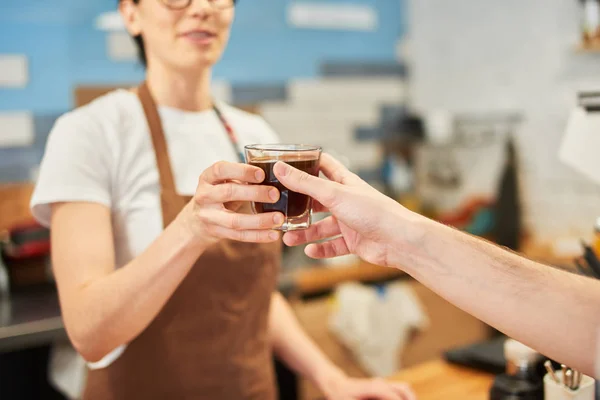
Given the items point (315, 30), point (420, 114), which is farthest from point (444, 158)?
point (315, 30)

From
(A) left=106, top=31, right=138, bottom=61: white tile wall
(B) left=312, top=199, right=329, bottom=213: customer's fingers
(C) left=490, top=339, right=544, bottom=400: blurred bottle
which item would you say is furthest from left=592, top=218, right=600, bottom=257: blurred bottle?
(A) left=106, top=31, right=138, bottom=61: white tile wall

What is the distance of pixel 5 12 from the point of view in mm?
2863

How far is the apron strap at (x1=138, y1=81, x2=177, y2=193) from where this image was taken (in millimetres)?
1444

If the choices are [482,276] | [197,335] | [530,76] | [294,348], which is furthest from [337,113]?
[482,276]

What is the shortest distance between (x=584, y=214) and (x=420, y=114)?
50.8 inches

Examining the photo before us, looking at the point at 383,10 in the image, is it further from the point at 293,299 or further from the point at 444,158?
the point at 293,299

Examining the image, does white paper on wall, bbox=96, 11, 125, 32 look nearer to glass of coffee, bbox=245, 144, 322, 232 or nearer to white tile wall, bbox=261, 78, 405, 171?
white tile wall, bbox=261, 78, 405, 171

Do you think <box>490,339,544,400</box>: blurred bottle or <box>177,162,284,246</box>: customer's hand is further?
<box>490,339,544,400</box>: blurred bottle

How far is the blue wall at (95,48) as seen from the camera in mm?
2924

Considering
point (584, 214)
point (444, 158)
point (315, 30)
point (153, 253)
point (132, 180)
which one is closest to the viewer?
point (153, 253)

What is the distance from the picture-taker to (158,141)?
1.47 m

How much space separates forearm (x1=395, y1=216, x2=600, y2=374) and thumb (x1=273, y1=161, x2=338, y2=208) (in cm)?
15

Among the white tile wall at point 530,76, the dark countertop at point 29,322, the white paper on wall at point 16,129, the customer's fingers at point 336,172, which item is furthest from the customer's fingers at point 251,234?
the white tile wall at point 530,76

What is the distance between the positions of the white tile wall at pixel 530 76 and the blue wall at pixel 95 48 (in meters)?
0.61
